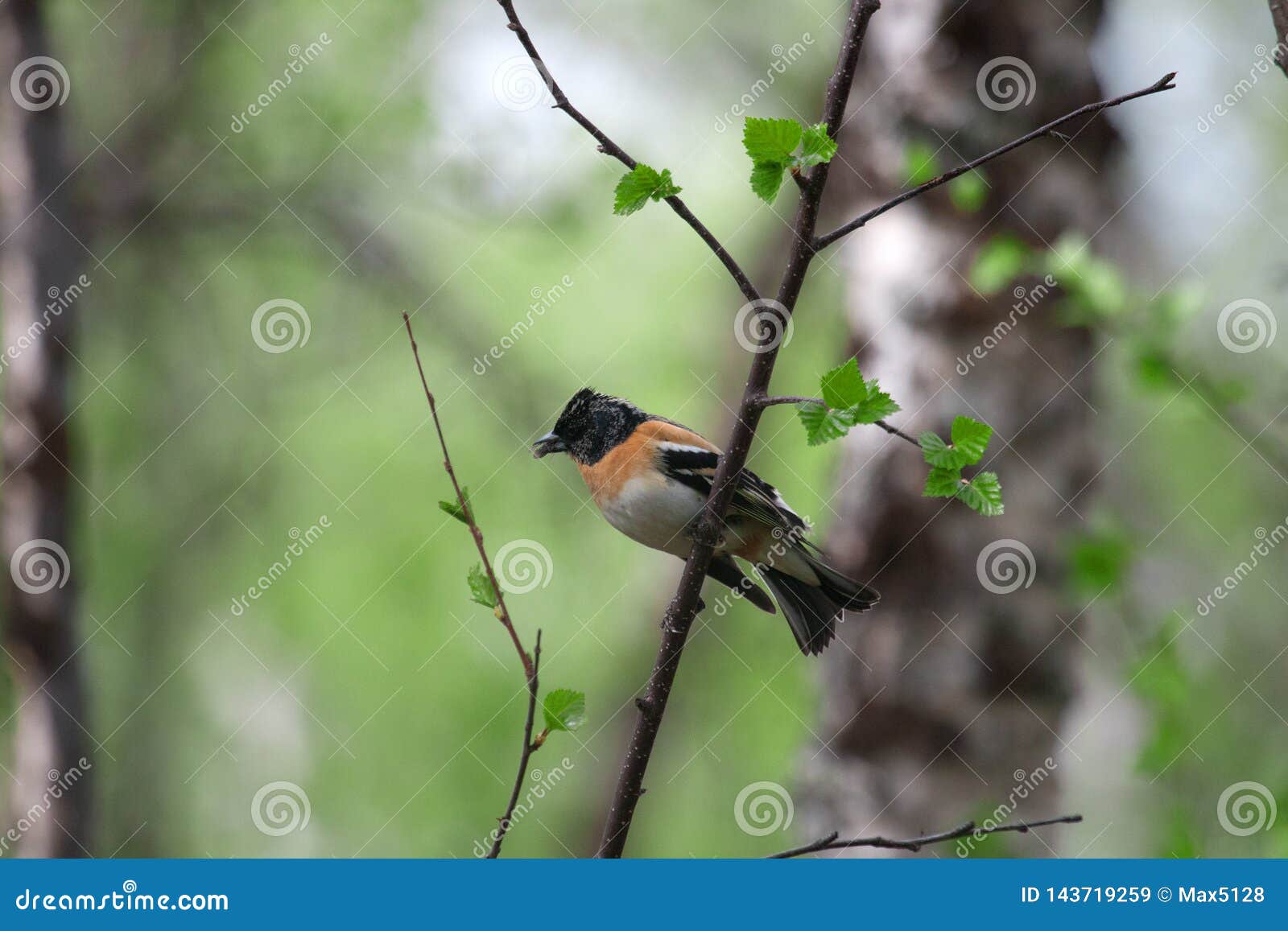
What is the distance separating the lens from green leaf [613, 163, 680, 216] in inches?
89.6

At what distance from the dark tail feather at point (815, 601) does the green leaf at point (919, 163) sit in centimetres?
176

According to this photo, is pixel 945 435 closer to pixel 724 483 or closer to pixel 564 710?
pixel 724 483

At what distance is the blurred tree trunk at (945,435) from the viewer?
17.1 ft

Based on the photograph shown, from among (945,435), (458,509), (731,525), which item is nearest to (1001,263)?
(945,435)

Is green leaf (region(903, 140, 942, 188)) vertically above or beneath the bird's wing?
above

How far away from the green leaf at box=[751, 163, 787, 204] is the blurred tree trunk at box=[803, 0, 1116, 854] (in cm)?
322

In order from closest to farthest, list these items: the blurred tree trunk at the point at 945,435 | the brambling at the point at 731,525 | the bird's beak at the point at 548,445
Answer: the brambling at the point at 731,525, the bird's beak at the point at 548,445, the blurred tree trunk at the point at 945,435

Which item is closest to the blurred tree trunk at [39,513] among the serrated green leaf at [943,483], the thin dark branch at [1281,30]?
the serrated green leaf at [943,483]

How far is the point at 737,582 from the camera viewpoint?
446cm

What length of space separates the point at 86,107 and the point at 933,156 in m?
7.56

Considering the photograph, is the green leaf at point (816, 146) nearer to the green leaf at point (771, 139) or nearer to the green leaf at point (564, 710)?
the green leaf at point (771, 139)

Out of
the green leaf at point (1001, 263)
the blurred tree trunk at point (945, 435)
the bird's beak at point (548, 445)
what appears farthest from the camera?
the blurred tree trunk at point (945, 435)

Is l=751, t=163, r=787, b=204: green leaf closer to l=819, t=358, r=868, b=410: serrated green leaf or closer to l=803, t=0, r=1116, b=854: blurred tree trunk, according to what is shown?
l=819, t=358, r=868, b=410: serrated green leaf

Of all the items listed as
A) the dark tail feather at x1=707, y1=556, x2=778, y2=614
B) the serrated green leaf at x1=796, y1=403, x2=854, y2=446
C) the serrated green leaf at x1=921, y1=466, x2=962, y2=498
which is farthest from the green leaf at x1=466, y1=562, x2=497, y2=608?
the dark tail feather at x1=707, y1=556, x2=778, y2=614
